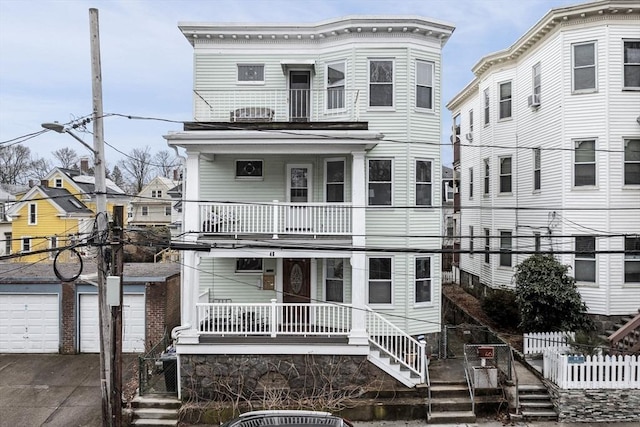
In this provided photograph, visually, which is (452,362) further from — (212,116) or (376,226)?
(212,116)

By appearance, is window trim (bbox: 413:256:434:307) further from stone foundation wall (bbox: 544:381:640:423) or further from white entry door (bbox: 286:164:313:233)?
stone foundation wall (bbox: 544:381:640:423)

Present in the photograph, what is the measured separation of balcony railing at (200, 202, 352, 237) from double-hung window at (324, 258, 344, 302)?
151cm

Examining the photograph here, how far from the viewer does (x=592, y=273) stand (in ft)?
48.7

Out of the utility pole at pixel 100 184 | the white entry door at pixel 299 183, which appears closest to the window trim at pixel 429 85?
the white entry door at pixel 299 183

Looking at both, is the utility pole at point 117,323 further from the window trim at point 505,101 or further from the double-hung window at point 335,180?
the window trim at point 505,101

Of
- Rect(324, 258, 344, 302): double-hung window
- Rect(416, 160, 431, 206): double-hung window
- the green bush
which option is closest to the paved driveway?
Rect(324, 258, 344, 302): double-hung window

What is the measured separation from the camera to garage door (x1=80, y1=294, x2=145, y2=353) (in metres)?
15.7

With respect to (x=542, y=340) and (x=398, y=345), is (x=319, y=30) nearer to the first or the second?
(x=398, y=345)

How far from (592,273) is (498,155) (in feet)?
21.6

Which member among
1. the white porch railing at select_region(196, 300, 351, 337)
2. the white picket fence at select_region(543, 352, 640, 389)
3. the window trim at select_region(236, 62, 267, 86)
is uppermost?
the window trim at select_region(236, 62, 267, 86)

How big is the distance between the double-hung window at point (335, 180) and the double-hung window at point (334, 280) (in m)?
1.96

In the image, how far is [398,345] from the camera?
13031mm

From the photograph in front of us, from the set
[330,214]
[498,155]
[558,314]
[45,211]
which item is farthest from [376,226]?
[45,211]

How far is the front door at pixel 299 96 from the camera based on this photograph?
581 inches
